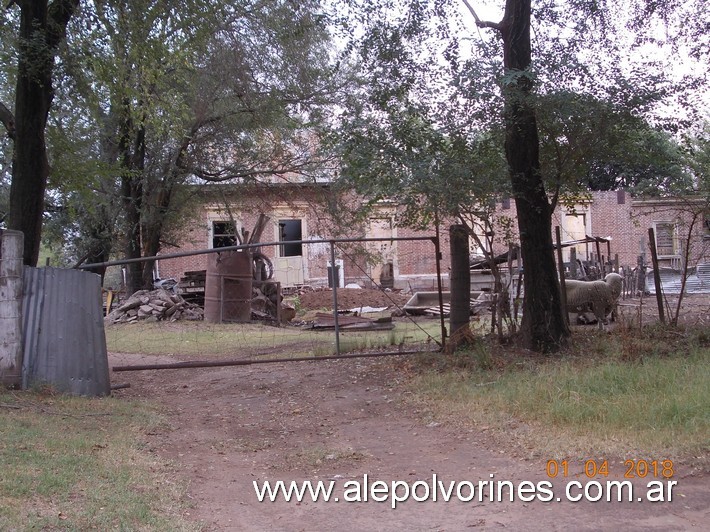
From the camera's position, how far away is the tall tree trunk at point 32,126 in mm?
9984

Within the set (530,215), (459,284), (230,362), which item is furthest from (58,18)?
(530,215)

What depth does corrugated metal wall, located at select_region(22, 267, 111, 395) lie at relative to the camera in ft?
27.0

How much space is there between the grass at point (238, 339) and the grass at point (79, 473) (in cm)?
557

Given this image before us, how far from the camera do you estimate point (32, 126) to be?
10195 millimetres

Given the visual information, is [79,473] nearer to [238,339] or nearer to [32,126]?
[32,126]

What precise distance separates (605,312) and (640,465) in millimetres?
9976

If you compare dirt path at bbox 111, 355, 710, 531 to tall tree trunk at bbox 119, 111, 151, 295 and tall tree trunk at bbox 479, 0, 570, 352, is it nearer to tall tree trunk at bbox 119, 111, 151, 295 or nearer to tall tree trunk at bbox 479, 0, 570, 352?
tall tree trunk at bbox 479, 0, 570, 352

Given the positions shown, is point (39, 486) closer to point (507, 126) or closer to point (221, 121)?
point (507, 126)

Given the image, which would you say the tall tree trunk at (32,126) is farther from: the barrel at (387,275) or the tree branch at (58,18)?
the barrel at (387,275)

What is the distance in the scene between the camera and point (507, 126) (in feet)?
32.6

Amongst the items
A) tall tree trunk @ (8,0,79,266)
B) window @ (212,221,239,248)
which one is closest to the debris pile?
window @ (212,221,239,248)

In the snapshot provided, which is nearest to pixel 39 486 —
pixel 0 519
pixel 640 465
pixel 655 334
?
pixel 0 519

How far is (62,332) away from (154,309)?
14.0 metres
